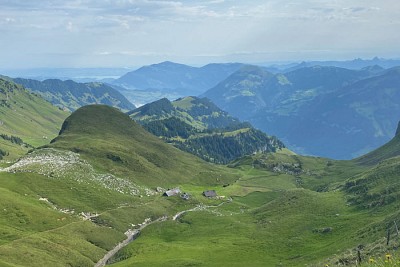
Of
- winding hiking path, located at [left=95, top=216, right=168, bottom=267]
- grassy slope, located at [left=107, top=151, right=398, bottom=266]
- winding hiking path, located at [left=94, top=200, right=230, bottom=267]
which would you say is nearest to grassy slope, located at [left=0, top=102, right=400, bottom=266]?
grassy slope, located at [left=107, top=151, right=398, bottom=266]

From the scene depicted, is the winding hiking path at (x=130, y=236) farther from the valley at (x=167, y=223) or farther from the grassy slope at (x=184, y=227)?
the grassy slope at (x=184, y=227)

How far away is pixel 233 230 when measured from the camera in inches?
5876

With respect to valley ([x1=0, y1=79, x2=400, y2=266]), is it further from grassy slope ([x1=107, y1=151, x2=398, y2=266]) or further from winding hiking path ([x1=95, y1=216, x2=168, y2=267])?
winding hiking path ([x1=95, y1=216, x2=168, y2=267])

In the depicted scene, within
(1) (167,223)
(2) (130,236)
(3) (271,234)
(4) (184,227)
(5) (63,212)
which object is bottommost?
(2) (130,236)

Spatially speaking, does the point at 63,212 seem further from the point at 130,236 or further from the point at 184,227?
the point at 184,227

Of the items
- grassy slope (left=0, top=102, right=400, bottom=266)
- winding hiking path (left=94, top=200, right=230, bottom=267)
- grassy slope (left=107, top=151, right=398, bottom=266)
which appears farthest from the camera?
winding hiking path (left=94, top=200, right=230, bottom=267)

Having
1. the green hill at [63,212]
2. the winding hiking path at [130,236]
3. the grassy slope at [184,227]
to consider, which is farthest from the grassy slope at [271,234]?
the green hill at [63,212]

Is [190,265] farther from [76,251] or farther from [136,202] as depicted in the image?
[136,202]

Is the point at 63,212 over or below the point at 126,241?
over

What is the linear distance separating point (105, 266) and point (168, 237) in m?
33.1

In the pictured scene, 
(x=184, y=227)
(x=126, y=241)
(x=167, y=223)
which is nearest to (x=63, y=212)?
(x=126, y=241)

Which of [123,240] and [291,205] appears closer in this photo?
[123,240]

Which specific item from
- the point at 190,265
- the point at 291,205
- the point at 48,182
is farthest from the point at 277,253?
the point at 48,182

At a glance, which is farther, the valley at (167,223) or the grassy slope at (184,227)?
the valley at (167,223)
